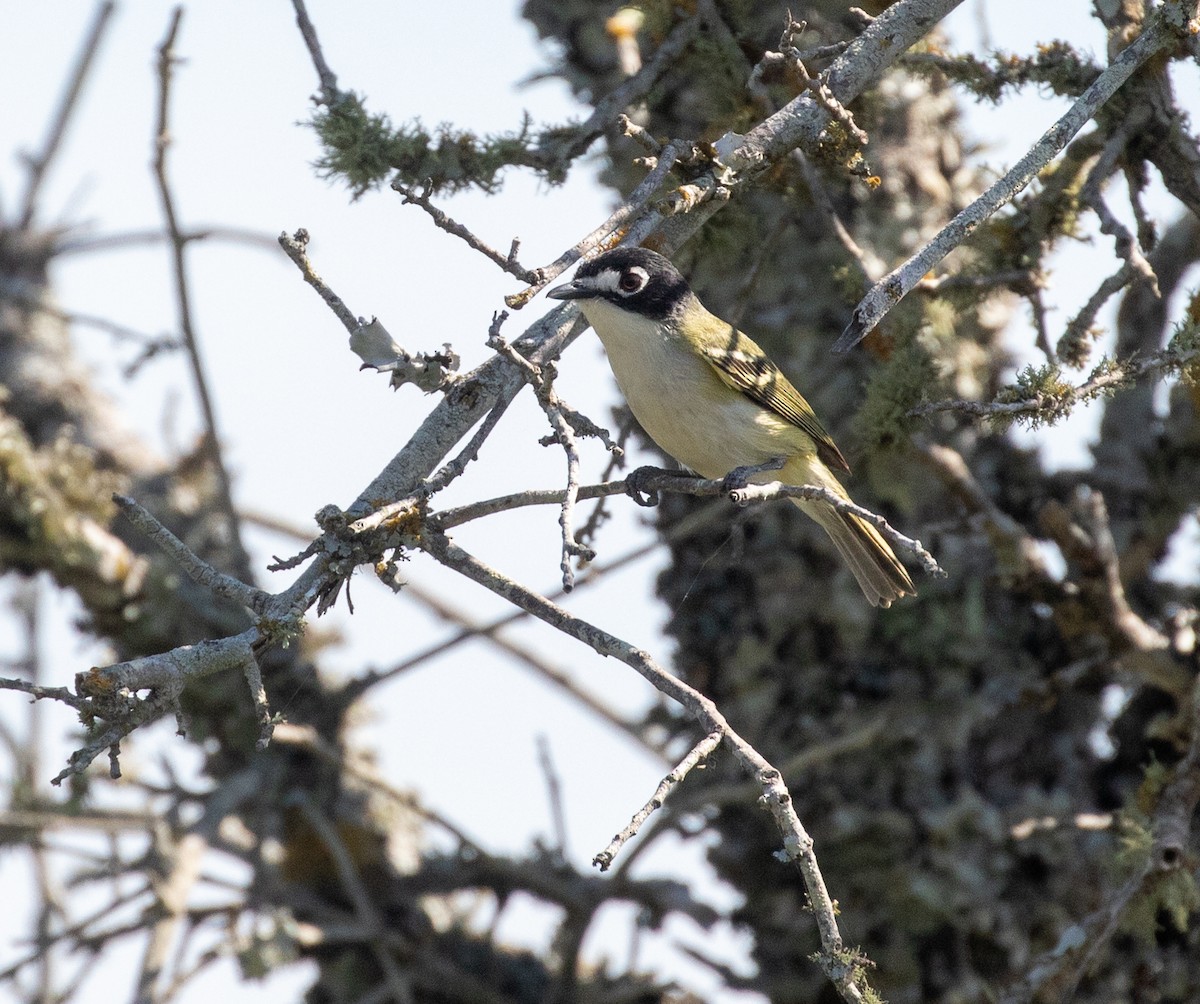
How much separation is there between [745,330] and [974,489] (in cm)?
141

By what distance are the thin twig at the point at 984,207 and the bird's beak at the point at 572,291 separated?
1.36 metres

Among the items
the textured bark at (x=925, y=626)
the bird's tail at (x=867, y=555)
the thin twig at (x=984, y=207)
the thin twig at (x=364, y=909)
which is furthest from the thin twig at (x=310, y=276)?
the thin twig at (x=364, y=909)

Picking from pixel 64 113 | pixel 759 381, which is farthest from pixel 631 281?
pixel 64 113

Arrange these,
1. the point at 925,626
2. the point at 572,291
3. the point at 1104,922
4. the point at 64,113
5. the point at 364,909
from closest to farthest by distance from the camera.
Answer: the point at 1104,922 → the point at 572,291 → the point at 925,626 → the point at 364,909 → the point at 64,113

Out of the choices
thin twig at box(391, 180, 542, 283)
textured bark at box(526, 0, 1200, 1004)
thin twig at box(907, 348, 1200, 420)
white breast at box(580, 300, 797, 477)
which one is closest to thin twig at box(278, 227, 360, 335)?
thin twig at box(391, 180, 542, 283)

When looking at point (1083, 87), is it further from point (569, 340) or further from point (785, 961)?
point (785, 961)

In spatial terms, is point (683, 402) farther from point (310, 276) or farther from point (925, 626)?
point (310, 276)

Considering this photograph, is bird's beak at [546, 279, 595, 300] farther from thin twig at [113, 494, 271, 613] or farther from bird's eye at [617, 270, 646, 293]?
thin twig at [113, 494, 271, 613]

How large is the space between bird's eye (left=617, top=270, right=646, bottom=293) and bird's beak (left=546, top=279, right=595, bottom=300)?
0.41ft

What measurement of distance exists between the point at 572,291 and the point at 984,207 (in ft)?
5.34

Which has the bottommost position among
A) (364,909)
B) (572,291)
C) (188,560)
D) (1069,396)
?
(188,560)

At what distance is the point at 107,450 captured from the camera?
6.49 m

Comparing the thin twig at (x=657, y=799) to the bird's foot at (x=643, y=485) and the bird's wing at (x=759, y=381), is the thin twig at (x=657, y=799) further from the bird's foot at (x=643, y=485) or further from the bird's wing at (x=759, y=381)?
the bird's wing at (x=759, y=381)

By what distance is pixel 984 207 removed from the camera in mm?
2980
